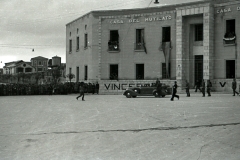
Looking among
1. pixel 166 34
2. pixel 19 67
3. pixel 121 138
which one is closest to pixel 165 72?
pixel 166 34

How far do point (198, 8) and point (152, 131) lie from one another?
26.9 m

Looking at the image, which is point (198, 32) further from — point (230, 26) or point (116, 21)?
point (116, 21)

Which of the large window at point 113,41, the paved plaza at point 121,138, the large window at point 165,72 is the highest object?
the large window at point 113,41

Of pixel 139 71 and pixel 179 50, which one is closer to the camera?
pixel 179 50

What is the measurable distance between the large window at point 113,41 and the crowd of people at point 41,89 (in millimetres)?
4995

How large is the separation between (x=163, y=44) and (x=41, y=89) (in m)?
14.3

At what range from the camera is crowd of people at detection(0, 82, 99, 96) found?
34375 mm

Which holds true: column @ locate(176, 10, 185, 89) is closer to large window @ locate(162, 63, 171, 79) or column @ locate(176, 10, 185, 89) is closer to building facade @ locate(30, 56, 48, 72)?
large window @ locate(162, 63, 171, 79)

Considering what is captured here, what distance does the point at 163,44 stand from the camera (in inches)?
1478

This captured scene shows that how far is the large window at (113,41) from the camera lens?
1571 inches

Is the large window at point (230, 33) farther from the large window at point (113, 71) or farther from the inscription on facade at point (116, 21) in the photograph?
the large window at point (113, 71)

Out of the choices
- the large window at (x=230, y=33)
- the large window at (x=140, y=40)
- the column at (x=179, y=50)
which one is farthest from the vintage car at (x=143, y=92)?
the large window at (x=140, y=40)

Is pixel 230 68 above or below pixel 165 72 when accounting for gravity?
above

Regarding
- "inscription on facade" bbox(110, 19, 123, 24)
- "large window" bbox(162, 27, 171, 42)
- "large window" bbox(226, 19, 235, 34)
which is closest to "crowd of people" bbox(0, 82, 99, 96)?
"inscription on facade" bbox(110, 19, 123, 24)
